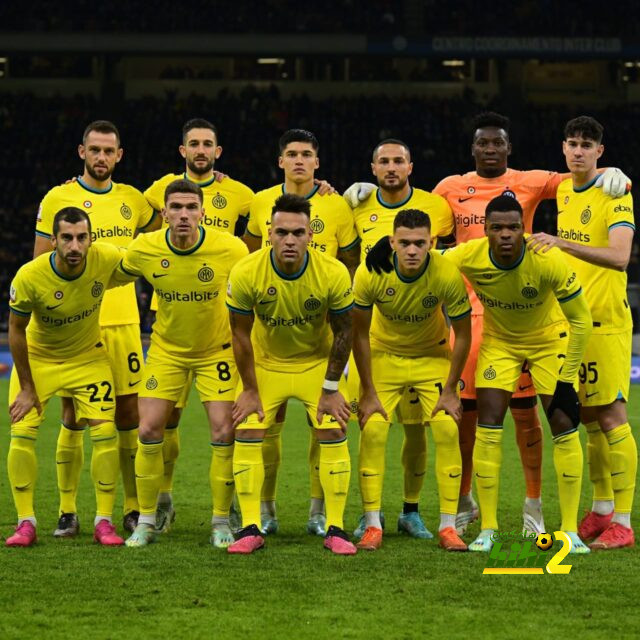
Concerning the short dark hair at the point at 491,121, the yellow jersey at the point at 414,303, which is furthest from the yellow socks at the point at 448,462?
the short dark hair at the point at 491,121

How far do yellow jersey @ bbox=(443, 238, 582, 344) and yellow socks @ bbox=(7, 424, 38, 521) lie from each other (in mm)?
2723

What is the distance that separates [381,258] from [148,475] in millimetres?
1894

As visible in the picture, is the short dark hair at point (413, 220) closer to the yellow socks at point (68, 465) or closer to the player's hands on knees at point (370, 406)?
the player's hands on knees at point (370, 406)

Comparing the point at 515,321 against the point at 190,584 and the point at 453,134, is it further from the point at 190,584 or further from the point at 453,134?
the point at 453,134

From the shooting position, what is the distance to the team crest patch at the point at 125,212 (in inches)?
299

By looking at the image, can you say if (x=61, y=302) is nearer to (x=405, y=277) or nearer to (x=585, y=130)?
(x=405, y=277)

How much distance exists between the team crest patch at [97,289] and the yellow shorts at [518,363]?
2.30 metres

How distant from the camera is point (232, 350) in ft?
22.8

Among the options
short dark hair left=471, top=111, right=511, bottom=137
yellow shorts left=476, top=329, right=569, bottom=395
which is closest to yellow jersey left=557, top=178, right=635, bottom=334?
yellow shorts left=476, top=329, right=569, bottom=395

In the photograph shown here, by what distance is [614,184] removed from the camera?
6.87m

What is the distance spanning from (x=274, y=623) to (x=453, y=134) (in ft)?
74.4

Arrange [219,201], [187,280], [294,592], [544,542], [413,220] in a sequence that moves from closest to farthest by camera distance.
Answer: [294,592] < [544,542] < [413,220] < [187,280] < [219,201]

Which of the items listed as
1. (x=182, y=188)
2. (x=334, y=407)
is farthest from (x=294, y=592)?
(x=182, y=188)

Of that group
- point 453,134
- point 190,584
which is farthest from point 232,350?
point 453,134
